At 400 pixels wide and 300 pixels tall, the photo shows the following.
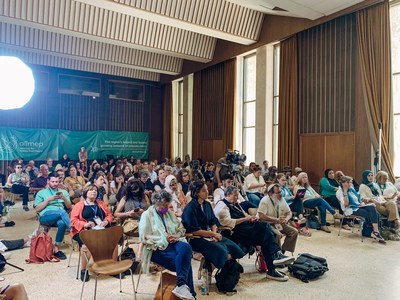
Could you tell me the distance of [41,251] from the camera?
4.07 meters

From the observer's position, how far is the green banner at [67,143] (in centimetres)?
1062

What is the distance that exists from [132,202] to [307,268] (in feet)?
8.05

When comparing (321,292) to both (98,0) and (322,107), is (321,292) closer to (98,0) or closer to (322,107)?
(322,107)

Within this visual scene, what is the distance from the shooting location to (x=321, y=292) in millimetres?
3197

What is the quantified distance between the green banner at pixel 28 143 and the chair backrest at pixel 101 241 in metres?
9.39

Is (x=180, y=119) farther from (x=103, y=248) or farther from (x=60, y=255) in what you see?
(x=103, y=248)

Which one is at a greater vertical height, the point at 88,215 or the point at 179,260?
the point at 88,215

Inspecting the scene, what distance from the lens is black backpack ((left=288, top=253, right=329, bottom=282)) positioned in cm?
351

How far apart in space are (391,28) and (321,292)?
6366 millimetres

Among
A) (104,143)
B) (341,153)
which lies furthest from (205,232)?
(104,143)

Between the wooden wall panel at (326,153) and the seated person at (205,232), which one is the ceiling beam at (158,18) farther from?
the seated person at (205,232)

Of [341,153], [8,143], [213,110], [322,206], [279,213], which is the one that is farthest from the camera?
[213,110]

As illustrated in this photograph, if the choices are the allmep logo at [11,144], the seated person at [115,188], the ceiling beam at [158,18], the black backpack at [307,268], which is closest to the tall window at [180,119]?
the ceiling beam at [158,18]

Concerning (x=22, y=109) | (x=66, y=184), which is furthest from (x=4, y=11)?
(x=22, y=109)
